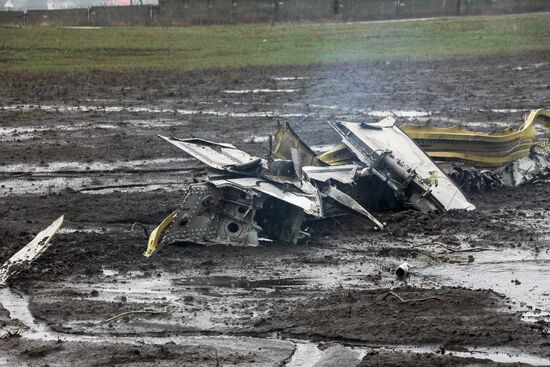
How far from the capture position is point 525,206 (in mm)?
14938

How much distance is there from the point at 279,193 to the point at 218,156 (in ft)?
4.10

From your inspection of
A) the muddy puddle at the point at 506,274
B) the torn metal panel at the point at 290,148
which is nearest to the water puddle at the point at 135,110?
the torn metal panel at the point at 290,148

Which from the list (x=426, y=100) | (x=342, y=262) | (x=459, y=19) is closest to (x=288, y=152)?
(x=342, y=262)

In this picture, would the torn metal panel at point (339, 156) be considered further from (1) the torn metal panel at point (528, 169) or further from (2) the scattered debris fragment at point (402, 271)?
(2) the scattered debris fragment at point (402, 271)

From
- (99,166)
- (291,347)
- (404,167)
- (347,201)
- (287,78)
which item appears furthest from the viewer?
(287,78)

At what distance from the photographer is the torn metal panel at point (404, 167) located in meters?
14.4

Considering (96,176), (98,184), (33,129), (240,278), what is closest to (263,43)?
(33,129)

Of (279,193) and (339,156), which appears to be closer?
(279,193)

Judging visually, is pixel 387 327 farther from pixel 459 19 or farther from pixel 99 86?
pixel 459 19

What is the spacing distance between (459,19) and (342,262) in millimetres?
42311

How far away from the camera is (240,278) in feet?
37.3

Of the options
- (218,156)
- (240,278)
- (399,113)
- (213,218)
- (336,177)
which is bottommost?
(399,113)

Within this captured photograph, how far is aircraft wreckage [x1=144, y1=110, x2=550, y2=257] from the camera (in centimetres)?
1233

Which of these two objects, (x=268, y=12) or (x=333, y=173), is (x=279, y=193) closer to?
(x=333, y=173)
